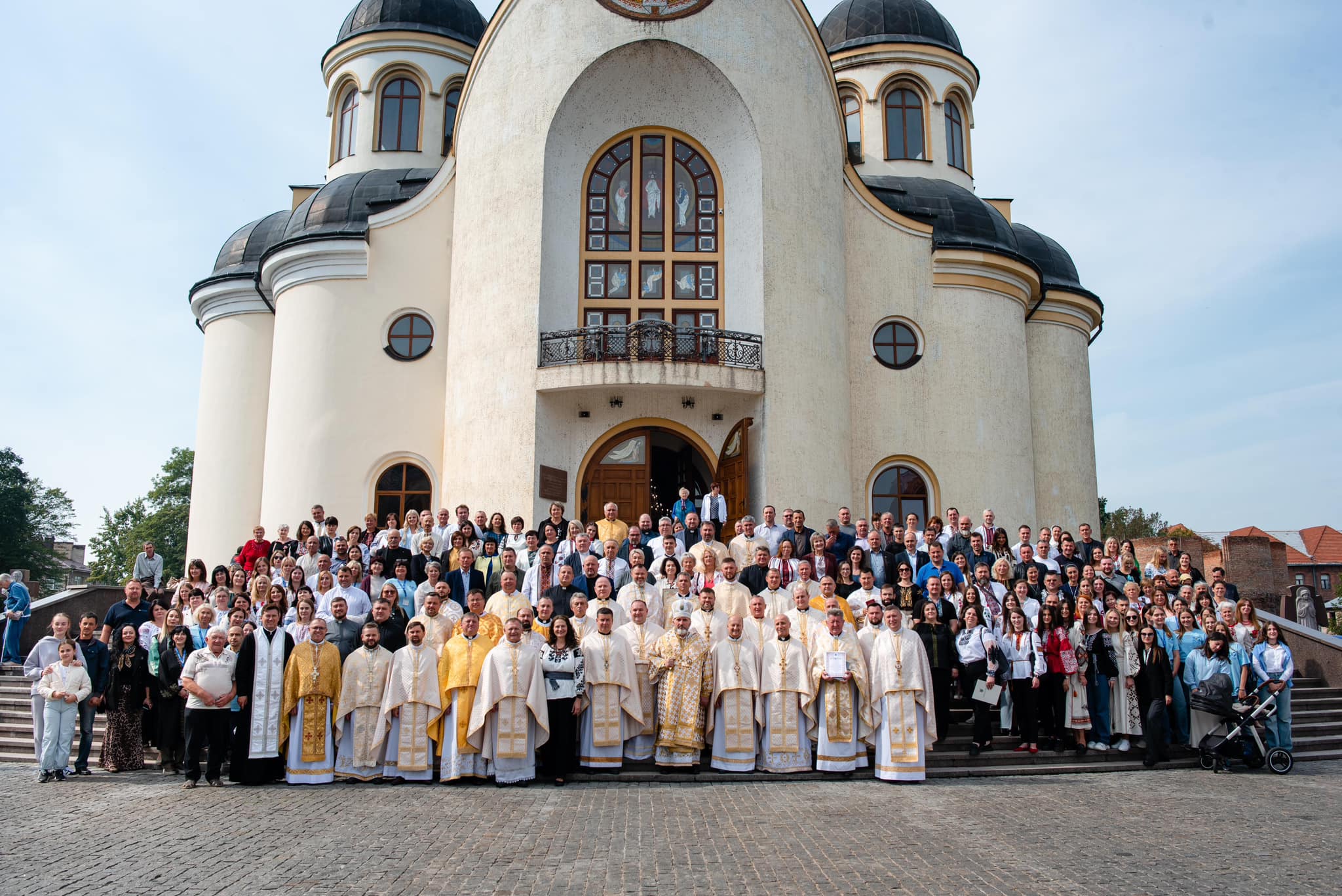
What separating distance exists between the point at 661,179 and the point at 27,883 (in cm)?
1501

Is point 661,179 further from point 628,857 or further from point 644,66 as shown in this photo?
point 628,857

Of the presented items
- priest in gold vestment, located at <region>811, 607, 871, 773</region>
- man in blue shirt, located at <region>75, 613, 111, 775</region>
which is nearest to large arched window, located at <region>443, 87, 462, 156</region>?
man in blue shirt, located at <region>75, 613, 111, 775</region>

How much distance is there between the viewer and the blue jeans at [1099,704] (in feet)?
35.2

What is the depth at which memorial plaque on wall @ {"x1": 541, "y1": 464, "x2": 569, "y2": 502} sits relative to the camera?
1694 cm

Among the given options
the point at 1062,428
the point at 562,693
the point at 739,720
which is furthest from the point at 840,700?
the point at 1062,428

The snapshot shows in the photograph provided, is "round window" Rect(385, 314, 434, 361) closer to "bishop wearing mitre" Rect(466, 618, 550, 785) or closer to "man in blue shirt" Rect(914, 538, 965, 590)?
"man in blue shirt" Rect(914, 538, 965, 590)

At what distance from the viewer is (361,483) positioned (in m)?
18.3

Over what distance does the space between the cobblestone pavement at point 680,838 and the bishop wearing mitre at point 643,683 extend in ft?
2.72

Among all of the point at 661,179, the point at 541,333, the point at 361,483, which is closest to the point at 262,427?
the point at 361,483

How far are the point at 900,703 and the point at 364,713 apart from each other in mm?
5028

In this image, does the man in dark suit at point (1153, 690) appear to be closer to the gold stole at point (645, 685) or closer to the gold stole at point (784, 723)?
the gold stole at point (784, 723)

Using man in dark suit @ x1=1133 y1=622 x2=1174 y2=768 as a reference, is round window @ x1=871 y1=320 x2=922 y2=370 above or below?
above

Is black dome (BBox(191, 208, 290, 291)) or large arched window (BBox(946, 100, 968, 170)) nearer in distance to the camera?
black dome (BBox(191, 208, 290, 291))

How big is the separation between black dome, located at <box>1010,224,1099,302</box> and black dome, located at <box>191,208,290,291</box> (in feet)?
53.6
